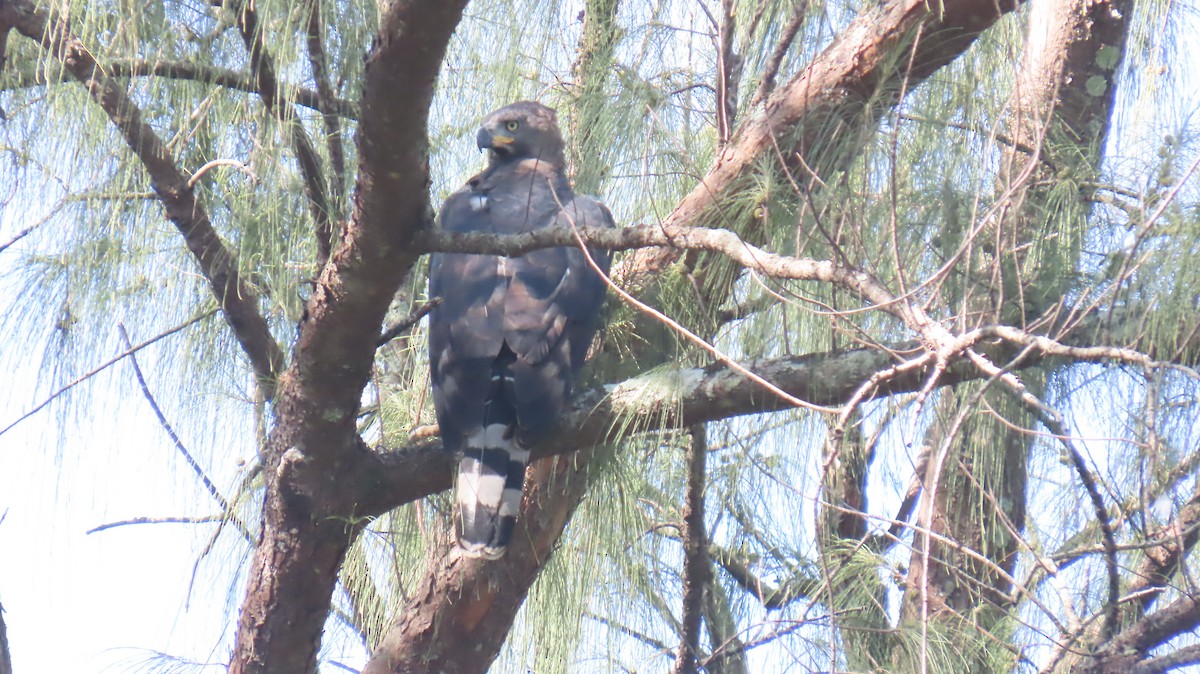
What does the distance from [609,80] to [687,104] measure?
0.72 feet

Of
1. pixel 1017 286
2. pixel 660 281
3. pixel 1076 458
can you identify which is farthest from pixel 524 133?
pixel 1076 458

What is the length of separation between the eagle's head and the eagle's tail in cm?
95

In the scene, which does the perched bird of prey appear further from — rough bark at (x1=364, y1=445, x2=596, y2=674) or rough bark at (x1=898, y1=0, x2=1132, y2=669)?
rough bark at (x1=898, y1=0, x2=1132, y2=669)

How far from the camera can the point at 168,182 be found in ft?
7.50

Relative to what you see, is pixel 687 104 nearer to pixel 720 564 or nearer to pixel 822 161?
pixel 822 161

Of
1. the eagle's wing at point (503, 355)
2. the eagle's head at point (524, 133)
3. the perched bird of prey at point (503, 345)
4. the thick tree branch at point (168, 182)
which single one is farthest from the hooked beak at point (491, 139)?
the thick tree branch at point (168, 182)

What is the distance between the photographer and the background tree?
207 cm

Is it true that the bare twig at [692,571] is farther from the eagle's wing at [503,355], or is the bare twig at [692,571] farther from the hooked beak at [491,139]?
the hooked beak at [491,139]

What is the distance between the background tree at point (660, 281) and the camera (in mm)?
2072

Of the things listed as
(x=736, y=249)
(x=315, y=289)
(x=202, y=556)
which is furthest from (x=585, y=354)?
(x=736, y=249)

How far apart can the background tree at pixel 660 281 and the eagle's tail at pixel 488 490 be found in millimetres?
81

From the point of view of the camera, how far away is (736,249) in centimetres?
162

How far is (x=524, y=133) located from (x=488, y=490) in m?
1.26

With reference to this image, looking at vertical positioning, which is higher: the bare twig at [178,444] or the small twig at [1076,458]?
the bare twig at [178,444]
